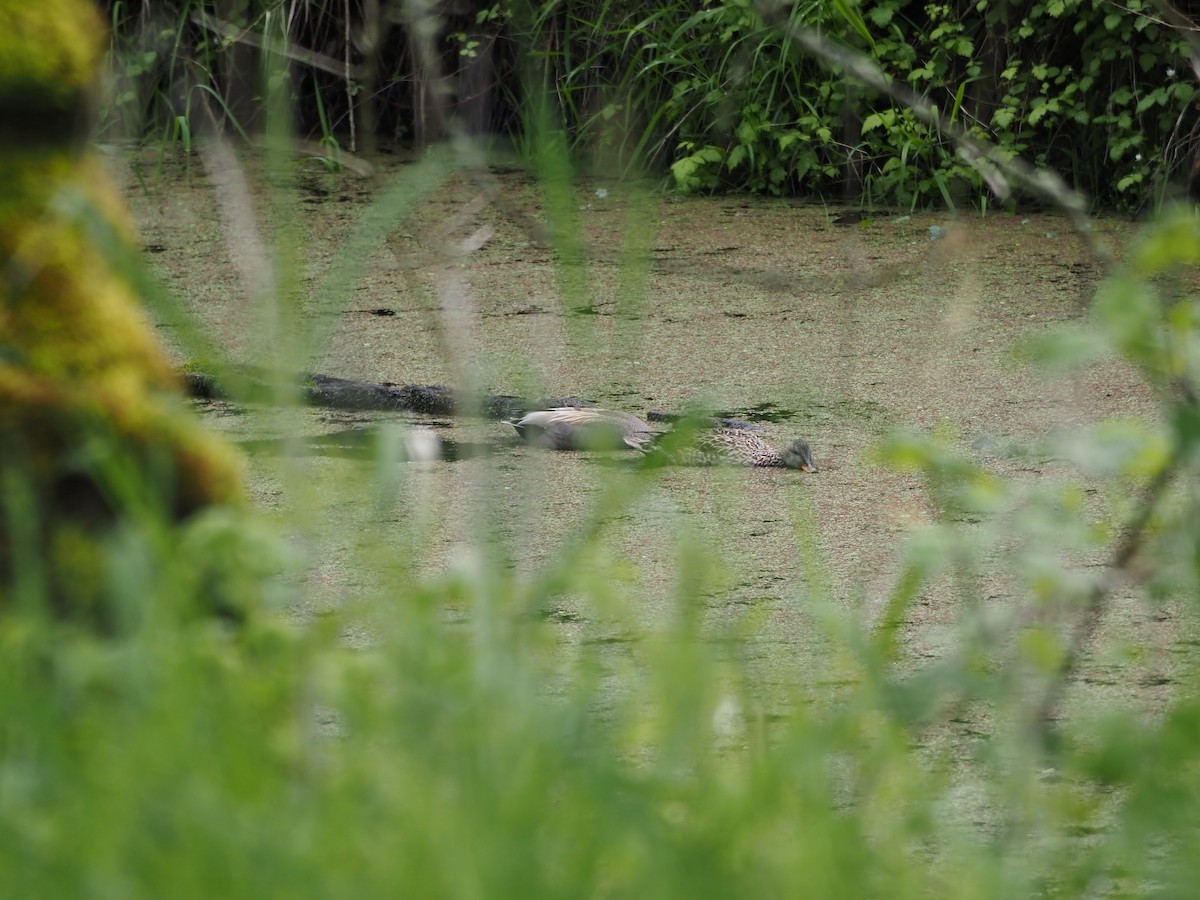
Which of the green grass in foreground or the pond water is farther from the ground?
the green grass in foreground

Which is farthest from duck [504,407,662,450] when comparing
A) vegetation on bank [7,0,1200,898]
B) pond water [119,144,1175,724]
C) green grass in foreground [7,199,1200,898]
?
green grass in foreground [7,199,1200,898]

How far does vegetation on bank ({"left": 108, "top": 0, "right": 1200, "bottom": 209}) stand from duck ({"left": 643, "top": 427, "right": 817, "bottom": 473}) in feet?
5.02

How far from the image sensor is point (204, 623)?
1.00 metres

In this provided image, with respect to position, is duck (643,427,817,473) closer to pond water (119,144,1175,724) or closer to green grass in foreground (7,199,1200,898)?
pond water (119,144,1175,724)

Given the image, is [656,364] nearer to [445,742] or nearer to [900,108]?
[900,108]

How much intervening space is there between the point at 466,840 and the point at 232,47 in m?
4.29

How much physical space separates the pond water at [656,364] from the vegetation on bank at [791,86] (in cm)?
16

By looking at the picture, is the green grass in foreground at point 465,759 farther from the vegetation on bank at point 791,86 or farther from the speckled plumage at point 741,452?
the vegetation on bank at point 791,86

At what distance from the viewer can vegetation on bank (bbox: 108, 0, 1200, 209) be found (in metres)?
4.05

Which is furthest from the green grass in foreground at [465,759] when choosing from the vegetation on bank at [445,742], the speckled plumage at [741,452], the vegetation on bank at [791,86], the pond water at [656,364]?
the vegetation on bank at [791,86]

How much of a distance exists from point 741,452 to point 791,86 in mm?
2067

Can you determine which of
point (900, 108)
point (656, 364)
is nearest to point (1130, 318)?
point (656, 364)

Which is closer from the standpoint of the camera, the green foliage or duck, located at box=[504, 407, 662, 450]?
duck, located at box=[504, 407, 662, 450]

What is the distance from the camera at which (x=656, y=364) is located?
3.11 m
